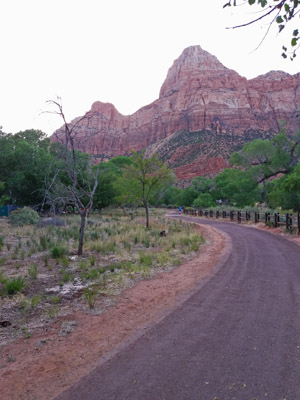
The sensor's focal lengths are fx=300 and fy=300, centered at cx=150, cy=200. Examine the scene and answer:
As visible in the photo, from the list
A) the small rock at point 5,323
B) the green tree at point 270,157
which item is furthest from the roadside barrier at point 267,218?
the small rock at point 5,323

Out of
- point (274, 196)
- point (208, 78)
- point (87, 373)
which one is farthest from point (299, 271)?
point (208, 78)

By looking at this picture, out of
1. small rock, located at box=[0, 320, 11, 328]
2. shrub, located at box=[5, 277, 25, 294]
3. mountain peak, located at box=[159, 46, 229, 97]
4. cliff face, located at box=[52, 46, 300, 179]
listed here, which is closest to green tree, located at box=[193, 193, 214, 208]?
cliff face, located at box=[52, 46, 300, 179]

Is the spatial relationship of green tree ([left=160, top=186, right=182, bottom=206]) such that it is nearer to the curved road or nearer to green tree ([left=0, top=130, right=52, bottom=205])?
green tree ([left=0, top=130, right=52, bottom=205])

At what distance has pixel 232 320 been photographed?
5168 mm

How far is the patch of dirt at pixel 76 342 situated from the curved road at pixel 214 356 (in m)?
0.26

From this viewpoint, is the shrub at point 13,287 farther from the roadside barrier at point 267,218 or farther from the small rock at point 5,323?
the roadside barrier at point 267,218

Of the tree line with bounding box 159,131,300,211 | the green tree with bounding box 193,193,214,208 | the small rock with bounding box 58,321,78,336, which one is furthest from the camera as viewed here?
the green tree with bounding box 193,193,214,208

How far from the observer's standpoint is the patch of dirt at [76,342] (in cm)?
360

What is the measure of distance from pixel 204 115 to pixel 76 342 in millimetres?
127968

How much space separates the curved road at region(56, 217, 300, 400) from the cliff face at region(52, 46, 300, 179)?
89152 millimetres

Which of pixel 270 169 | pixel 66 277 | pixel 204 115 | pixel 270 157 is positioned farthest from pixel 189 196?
pixel 204 115

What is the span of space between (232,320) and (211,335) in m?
0.75

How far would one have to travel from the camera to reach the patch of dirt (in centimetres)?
360

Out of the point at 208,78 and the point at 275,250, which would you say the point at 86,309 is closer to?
the point at 275,250
